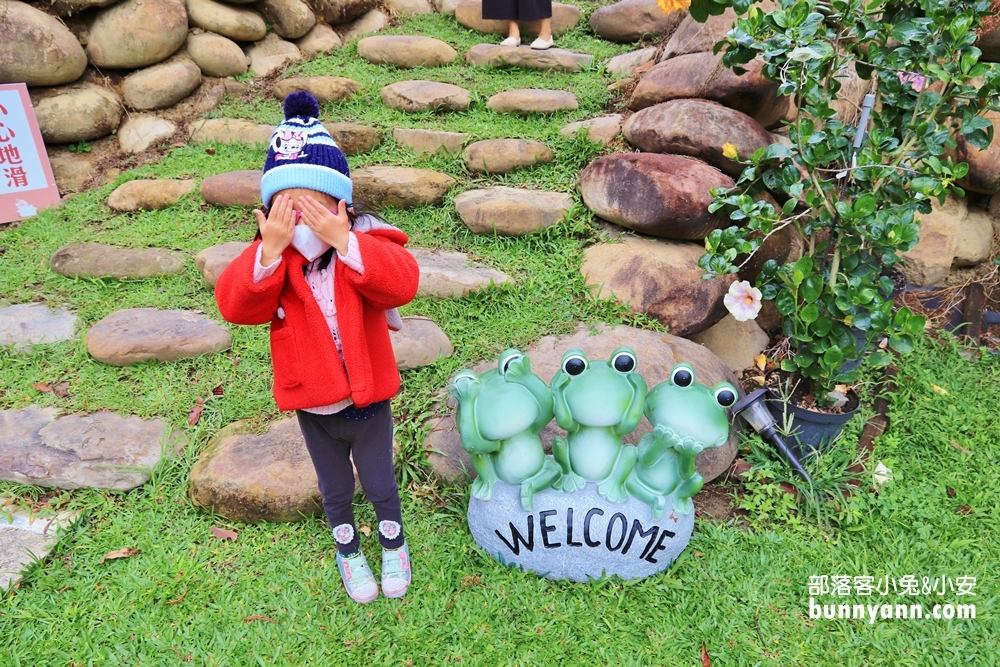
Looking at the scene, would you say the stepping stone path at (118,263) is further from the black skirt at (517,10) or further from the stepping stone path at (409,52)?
the black skirt at (517,10)

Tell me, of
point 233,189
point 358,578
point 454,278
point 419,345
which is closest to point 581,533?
point 358,578

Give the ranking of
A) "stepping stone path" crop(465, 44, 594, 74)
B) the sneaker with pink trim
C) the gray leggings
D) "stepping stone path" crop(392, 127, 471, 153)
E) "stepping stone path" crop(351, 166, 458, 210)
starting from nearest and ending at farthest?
the gray leggings < the sneaker with pink trim < "stepping stone path" crop(351, 166, 458, 210) < "stepping stone path" crop(392, 127, 471, 153) < "stepping stone path" crop(465, 44, 594, 74)

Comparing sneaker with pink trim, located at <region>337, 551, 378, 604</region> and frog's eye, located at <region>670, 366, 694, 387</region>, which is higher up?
frog's eye, located at <region>670, 366, 694, 387</region>

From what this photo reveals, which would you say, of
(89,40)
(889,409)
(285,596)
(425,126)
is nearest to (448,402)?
(285,596)

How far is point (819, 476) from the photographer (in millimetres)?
2590

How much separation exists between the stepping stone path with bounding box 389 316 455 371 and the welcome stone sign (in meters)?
0.81

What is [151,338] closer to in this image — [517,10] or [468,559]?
[468,559]

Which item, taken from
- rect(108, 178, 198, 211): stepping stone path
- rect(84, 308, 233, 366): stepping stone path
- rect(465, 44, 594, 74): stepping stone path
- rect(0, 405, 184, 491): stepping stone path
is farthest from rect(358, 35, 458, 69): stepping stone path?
rect(0, 405, 184, 491): stepping stone path

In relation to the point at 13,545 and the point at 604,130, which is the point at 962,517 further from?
the point at 13,545

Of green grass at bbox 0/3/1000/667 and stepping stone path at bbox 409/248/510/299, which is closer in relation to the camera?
green grass at bbox 0/3/1000/667

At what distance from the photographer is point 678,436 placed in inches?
78.7

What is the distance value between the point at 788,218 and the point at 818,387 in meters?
0.74

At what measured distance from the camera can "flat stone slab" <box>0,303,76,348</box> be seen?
3215mm

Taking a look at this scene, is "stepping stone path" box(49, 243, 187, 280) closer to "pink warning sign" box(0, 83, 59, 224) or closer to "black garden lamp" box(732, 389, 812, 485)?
"pink warning sign" box(0, 83, 59, 224)
